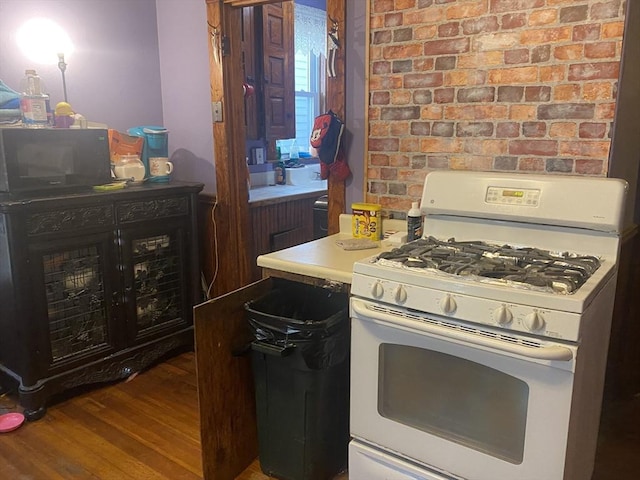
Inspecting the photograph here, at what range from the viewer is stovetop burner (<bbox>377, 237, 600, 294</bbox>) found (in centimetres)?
143

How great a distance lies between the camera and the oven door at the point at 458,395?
4.47 ft

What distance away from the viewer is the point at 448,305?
1445 mm

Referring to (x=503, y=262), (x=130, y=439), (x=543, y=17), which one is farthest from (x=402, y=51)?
(x=130, y=439)

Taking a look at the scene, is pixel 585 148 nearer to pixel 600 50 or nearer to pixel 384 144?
pixel 600 50

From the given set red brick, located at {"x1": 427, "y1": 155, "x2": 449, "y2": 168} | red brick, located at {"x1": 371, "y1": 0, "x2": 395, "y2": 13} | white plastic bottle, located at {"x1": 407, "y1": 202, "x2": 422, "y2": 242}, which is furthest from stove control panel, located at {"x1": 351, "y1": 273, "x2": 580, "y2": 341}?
red brick, located at {"x1": 371, "y1": 0, "x2": 395, "y2": 13}

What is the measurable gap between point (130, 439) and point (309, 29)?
12.3 feet

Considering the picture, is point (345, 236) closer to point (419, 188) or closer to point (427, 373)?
point (419, 188)

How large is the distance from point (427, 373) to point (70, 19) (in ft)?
8.60

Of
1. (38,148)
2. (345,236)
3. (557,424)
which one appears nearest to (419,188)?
(345,236)

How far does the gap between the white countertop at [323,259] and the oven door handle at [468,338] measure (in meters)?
0.21

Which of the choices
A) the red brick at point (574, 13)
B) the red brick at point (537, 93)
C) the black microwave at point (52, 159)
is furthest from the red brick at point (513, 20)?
the black microwave at point (52, 159)

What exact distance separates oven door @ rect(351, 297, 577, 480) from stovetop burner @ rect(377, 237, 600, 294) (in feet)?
0.52

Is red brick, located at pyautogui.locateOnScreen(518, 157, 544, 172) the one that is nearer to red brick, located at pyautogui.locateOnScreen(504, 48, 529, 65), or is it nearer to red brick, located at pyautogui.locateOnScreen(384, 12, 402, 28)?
red brick, located at pyautogui.locateOnScreen(504, 48, 529, 65)

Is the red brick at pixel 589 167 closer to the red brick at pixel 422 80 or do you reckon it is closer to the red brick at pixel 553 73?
the red brick at pixel 553 73
